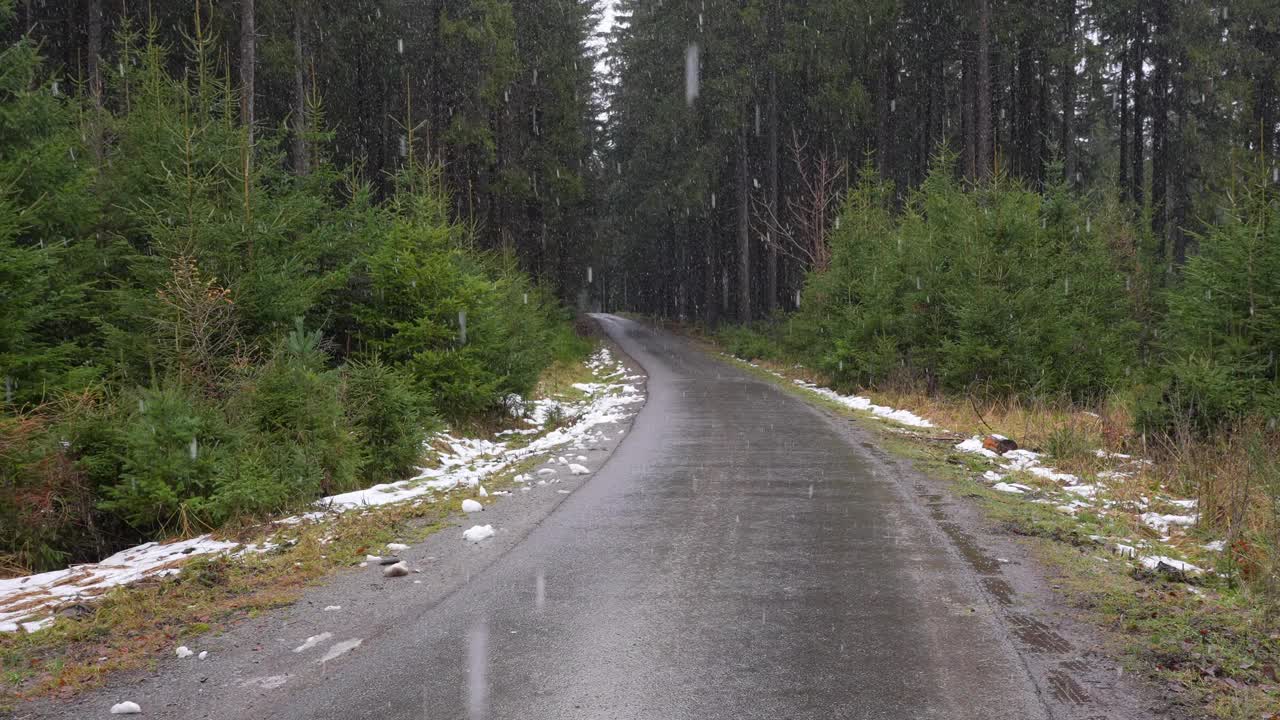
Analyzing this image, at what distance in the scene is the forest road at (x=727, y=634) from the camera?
375cm

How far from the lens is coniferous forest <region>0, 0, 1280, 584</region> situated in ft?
27.6

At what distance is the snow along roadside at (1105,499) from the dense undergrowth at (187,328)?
7915mm

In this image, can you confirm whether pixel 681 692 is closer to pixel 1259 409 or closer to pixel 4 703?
pixel 4 703

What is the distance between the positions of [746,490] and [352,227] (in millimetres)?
9206

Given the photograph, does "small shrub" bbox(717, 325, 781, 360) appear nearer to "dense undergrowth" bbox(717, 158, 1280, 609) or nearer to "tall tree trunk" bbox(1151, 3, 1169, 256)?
"dense undergrowth" bbox(717, 158, 1280, 609)

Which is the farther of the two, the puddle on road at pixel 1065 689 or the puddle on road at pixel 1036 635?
the puddle on road at pixel 1036 635

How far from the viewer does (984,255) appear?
15.9 meters

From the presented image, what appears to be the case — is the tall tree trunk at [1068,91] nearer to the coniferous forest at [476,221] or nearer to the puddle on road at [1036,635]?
the coniferous forest at [476,221]

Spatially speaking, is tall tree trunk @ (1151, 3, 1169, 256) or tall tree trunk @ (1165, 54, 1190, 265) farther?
tall tree trunk @ (1165, 54, 1190, 265)

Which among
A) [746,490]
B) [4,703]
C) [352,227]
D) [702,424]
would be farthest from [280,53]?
[4,703]

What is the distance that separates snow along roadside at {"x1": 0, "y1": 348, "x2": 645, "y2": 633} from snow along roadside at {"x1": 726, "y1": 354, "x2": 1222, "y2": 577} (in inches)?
227

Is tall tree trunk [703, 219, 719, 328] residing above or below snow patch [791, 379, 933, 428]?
above

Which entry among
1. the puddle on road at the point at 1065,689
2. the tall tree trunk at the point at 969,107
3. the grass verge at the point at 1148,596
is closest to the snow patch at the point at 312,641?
the puddle on road at the point at 1065,689

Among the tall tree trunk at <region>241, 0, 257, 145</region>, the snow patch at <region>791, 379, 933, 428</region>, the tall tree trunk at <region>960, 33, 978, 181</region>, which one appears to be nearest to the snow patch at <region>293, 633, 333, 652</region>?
the tall tree trunk at <region>241, 0, 257, 145</region>
